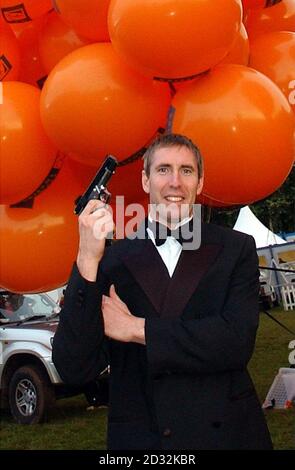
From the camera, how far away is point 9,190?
8.27ft

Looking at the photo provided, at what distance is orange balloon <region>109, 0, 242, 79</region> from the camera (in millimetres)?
2096

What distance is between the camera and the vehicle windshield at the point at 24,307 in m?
7.70

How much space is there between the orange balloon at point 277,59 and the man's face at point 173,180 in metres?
1.05

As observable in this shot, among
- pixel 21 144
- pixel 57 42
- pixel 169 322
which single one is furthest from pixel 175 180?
pixel 57 42

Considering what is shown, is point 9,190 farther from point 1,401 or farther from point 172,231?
point 1,401

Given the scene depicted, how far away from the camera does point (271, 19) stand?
9.79 feet

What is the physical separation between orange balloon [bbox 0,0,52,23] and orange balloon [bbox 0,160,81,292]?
0.59m

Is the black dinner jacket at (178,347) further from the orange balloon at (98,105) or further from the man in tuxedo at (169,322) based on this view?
the orange balloon at (98,105)

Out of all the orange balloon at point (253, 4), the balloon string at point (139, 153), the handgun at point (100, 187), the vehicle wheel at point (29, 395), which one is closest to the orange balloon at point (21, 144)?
the balloon string at point (139, 153)

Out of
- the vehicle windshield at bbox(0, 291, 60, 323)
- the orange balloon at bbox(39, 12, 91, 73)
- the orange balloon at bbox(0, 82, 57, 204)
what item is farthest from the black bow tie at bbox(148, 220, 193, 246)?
the vehicle windshield at bbox(0, 291, 60, 323)

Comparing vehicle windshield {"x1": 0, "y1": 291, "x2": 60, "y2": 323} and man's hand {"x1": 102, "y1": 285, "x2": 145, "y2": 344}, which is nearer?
man's hand {"x1": 102, "y1": 285, "x2": 145, "y2": 344}

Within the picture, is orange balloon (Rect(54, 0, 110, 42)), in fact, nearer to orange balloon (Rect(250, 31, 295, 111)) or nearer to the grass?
orange balloon (Rect(250, 31, 295, 111))

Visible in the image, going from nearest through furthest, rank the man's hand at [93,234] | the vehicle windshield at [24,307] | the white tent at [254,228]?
the man's hand at [93,234] → the vehicle windshield at [24,307] → the white tent at [254,228]

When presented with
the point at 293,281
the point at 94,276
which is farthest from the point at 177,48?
the point at 293,281
